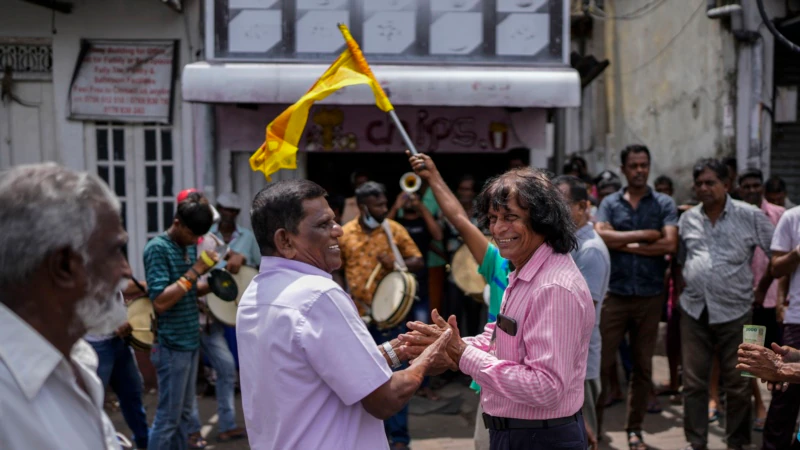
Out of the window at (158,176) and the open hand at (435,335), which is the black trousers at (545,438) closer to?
the open hand at (435,335)

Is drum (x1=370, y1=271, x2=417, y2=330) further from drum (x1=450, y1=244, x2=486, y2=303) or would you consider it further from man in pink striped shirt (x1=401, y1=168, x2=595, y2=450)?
man in pink striped shirt (x1=401, y1=168, x2=595, y2=450)

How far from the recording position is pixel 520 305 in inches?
118

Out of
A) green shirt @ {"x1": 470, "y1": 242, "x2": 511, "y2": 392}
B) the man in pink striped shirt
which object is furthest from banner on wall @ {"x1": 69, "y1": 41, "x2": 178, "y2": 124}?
the man in pink striped shirt

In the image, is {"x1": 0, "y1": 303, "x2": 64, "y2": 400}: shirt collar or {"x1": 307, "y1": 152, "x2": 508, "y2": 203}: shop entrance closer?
{"x1": 0, "y1": 303, "x2": 64, "y2": 400}: shirt collar

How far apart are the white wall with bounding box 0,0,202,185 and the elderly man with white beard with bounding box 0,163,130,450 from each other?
7363 mm

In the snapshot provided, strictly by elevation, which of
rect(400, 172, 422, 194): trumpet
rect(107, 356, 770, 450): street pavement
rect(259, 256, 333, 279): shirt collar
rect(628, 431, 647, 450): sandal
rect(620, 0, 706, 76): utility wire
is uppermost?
rect(620, 0, 706, 76): utility wire

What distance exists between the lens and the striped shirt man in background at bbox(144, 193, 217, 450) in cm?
524

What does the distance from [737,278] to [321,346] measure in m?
4.06

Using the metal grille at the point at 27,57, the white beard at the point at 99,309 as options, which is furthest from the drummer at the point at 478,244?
the metal grille at the point at 27,57

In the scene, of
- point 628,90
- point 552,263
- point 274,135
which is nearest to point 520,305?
point 552,263

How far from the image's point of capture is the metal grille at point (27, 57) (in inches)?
352

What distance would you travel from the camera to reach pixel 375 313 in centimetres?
634

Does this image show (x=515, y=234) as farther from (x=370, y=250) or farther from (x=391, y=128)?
(x=391, y=128)

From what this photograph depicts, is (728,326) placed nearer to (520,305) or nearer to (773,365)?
(773,365)
